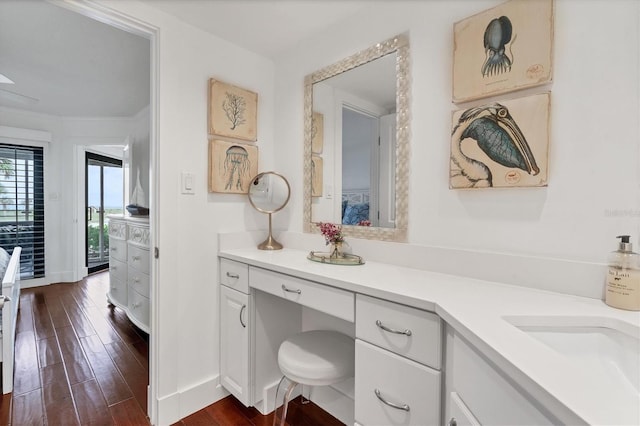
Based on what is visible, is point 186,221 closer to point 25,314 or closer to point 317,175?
point 317,175

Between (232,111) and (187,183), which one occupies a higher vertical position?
(232,111)

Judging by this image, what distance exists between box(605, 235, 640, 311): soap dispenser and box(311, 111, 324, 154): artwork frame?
1.41 m

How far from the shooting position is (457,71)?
129cm

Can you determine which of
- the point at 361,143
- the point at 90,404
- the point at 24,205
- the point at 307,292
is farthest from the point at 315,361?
the point at 24,205

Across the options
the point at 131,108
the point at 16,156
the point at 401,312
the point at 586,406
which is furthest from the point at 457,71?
the point at 16,156

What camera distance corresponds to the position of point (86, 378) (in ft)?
6.61

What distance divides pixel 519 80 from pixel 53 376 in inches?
122

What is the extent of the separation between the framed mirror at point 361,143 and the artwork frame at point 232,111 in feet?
1.18

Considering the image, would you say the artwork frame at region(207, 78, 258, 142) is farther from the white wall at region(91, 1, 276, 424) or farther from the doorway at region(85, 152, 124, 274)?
the doorway at region(85, 152, 124, 274)

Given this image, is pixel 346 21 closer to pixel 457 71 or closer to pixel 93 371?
pixel 457 71

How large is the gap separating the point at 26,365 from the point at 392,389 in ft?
8.61

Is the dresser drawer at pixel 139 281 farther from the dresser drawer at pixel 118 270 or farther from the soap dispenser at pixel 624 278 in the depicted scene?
the soap dispenser at pixel 624 278

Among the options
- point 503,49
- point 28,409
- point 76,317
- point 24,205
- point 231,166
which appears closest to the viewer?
point 503,49

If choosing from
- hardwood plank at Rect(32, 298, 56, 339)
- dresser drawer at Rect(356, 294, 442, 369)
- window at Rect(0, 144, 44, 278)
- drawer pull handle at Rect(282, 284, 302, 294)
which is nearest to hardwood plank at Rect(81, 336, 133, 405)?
hardwood plank at Rect(32, 298, 56, 339)
